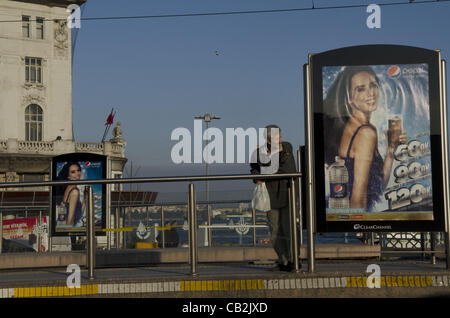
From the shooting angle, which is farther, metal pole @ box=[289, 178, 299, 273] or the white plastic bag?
the white plastic bag

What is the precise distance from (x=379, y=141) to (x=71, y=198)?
15.2ft

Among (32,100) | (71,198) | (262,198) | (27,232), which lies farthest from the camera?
(32,100)

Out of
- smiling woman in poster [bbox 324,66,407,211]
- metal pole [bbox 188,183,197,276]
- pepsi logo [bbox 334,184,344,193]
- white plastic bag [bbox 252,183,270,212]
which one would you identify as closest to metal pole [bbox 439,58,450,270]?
smiling woman in poster [bbox 324,66,407,211]

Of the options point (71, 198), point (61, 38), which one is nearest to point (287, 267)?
point (71, 198)

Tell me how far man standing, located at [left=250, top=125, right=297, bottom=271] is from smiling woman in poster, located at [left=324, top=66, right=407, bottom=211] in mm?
538

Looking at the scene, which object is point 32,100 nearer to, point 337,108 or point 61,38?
point 61,38

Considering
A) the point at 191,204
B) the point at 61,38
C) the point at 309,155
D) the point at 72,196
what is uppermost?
the point at 61,38

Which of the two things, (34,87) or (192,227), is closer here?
(192,227)

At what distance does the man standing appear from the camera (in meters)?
7.65

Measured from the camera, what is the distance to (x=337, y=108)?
A: 7605 mm

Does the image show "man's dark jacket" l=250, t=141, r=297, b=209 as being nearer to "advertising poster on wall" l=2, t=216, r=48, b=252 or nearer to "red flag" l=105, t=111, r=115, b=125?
"advertising poster on wall" l=2, t=216, r=48, b=252

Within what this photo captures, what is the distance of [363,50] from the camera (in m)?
7.59
